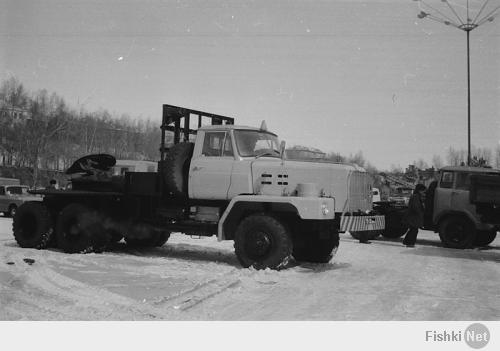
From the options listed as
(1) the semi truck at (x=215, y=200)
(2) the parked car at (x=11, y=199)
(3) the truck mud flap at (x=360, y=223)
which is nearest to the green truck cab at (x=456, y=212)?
(3) the truck mud flap at (x=360, y=223)

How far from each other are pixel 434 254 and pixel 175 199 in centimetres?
590

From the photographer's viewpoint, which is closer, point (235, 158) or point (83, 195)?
point (235, 158)

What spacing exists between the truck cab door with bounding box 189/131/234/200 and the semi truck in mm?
16

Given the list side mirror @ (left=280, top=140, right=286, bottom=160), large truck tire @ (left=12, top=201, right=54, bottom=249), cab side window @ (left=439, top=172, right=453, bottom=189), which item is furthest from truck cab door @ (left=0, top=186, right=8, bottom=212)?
side mirror @ (left=280, top=140, right=286, bottom=160)

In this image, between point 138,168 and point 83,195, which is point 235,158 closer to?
point 138,168

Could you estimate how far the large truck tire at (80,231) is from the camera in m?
9.66

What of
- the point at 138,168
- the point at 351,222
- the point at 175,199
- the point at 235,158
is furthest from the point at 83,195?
the point at 351,222

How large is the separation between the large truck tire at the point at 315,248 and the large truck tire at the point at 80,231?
353 cm

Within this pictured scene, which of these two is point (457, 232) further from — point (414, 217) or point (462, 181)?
point (414, 217)

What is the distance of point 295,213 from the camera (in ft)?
26.9

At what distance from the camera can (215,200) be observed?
877cm

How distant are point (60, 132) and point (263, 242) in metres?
5.09

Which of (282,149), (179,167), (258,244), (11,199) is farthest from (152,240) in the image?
(11,199)

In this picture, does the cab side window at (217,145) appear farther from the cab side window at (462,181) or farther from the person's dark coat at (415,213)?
the cab side window at (462,181)
